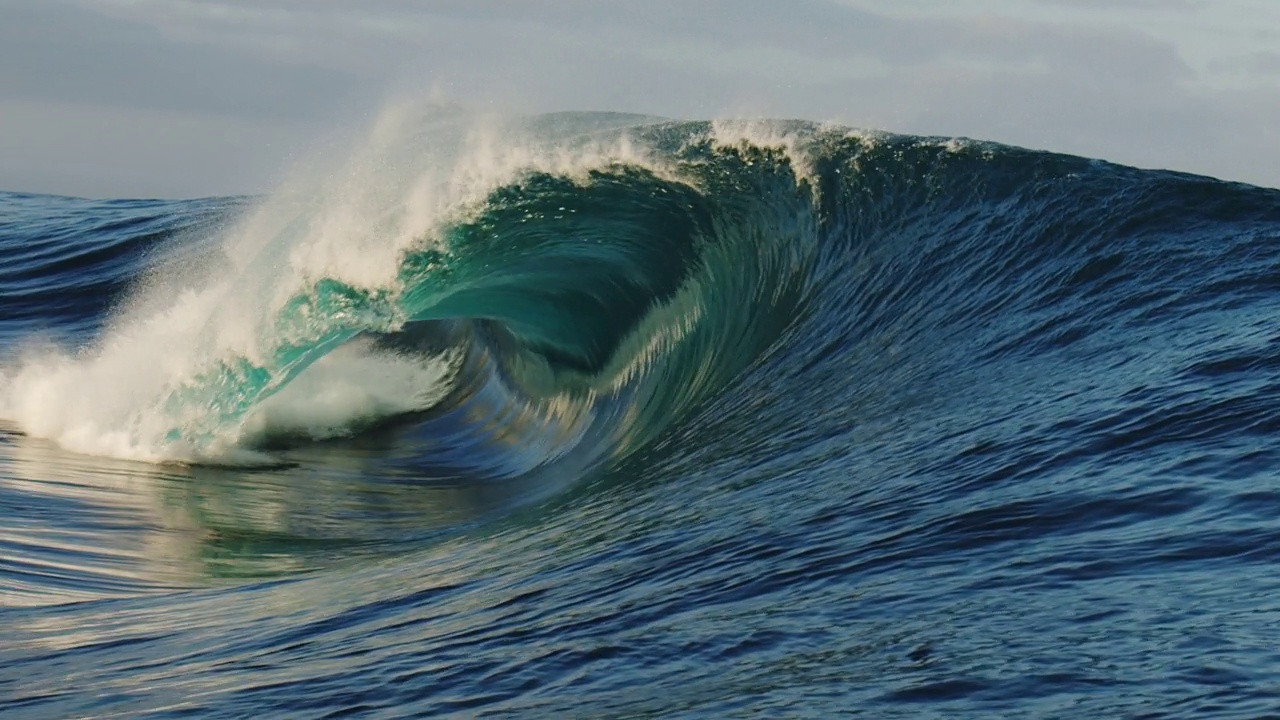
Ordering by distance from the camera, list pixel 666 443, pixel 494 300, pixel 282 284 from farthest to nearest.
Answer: pixel 494 300
pixel 282 284
pixel 666 443

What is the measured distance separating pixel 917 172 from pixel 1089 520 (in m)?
6.51

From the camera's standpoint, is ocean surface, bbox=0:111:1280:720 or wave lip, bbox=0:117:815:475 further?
wave lip, bbox=0:117:815:475

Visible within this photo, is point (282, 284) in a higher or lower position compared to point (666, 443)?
higher

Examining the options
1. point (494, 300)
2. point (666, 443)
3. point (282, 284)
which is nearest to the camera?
point (666, 443)

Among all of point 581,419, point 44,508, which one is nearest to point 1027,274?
point 581,419

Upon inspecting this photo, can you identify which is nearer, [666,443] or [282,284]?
[666,443]

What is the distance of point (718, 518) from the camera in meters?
5.97

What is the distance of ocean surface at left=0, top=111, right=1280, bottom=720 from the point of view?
3.94 metres

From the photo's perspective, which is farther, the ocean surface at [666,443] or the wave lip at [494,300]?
the wave lip at [494,300]

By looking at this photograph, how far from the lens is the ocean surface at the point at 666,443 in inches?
155

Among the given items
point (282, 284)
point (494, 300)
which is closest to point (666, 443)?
point (282, 284)

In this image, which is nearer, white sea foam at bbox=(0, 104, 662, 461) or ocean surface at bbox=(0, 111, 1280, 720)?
ocean surface at bbox=(0, 111, 1280, 720)

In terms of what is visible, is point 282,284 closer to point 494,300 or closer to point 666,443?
point 494,300

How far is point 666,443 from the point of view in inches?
336
